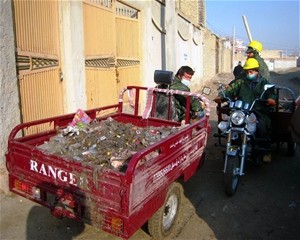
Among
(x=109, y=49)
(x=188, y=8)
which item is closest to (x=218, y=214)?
(x=109, y=49)

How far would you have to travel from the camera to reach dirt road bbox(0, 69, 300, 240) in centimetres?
380

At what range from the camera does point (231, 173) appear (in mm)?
4605

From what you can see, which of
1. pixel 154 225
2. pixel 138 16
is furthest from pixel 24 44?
pixel 138 16

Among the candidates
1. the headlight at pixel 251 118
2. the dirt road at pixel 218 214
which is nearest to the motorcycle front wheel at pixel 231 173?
the dirt road at pixel 218 214

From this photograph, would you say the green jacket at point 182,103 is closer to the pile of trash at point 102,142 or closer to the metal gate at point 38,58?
the pile of trash at point 102,142

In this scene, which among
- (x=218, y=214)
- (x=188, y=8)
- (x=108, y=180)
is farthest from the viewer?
(x=188, y=8)

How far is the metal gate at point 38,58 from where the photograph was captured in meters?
4.77

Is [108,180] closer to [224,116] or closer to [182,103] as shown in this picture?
[182,103]

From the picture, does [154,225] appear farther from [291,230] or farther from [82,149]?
[291,230]

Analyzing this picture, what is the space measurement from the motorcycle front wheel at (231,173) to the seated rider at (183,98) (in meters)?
0.88

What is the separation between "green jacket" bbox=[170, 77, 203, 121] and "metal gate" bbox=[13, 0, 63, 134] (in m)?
1.95

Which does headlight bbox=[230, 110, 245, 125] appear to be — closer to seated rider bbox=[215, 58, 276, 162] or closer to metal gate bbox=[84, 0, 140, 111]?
seated rider bbox=[215, 58, 276, 162]

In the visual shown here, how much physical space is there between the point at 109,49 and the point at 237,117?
Result: 3.87 metres

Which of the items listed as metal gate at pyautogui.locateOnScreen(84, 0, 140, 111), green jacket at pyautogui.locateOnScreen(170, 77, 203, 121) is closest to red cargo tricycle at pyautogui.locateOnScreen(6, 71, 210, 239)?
green jacket at pyautogui.locateOnScreen(170, 77, 203, 121)
